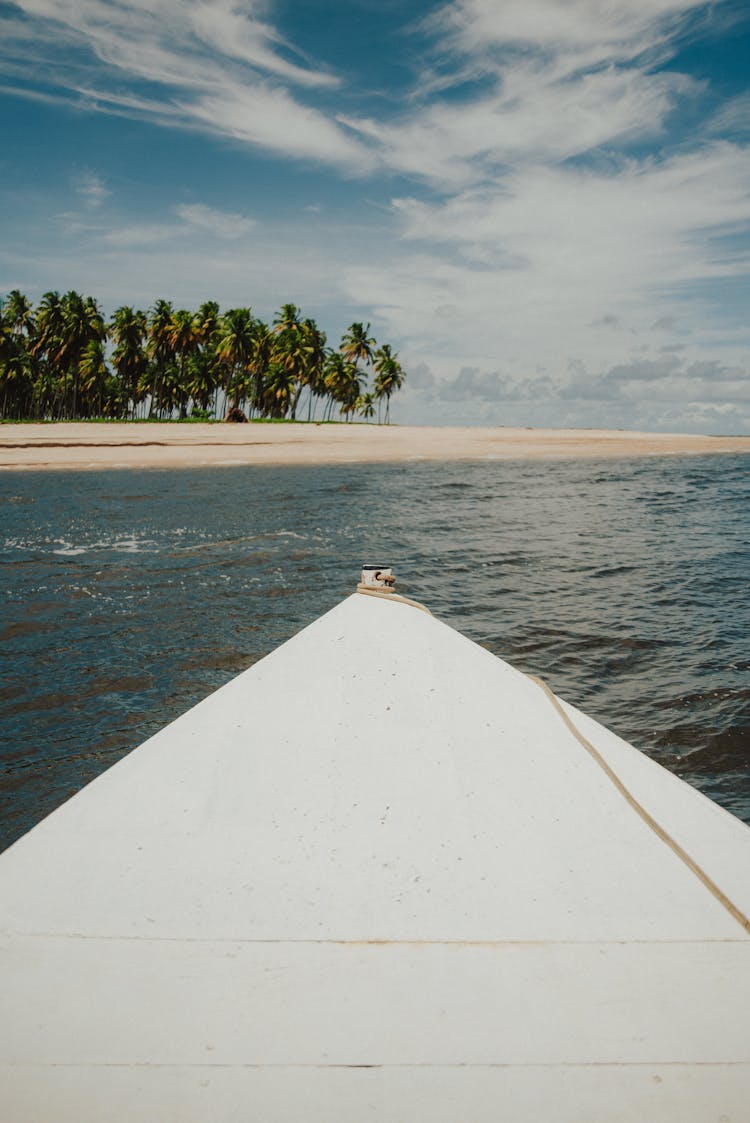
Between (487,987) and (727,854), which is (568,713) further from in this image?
(487,987)

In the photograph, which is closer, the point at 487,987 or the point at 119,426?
the point at 487,987

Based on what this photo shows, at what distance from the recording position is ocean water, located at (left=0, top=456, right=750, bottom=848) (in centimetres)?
501

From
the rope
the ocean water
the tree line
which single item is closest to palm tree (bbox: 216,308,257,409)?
the tree line

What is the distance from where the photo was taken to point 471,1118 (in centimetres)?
139

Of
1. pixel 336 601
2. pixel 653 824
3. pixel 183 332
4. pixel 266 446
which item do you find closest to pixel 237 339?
pixel 183 332

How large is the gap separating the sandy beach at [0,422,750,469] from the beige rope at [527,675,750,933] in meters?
32.0

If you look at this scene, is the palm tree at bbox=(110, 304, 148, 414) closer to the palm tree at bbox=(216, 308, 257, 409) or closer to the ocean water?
the palm tree at bbox=(216, 308, 257, 409)

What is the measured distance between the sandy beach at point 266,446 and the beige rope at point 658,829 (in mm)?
32006

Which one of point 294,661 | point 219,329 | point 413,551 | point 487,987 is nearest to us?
point 487,987

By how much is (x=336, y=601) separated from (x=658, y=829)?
669 centimetres

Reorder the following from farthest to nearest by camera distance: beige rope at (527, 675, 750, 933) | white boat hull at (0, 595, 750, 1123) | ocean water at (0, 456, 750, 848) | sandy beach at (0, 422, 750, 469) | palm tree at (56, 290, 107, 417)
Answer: palm tree at (56, 290, 107, 417)
sandy beach at (0, 422, 750, 469)
ocean water at (0, 456, 750, 848)
beige rope at (527, 675, 750, 933)
white boat hull at (0, 595, 750, 1123)

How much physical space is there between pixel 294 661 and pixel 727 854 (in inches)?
81.2

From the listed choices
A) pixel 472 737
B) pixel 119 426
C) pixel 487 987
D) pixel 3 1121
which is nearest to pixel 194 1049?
pixel 3 1121

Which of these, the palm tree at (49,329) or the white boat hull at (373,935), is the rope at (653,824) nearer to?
the white boat hull at (373,935)
